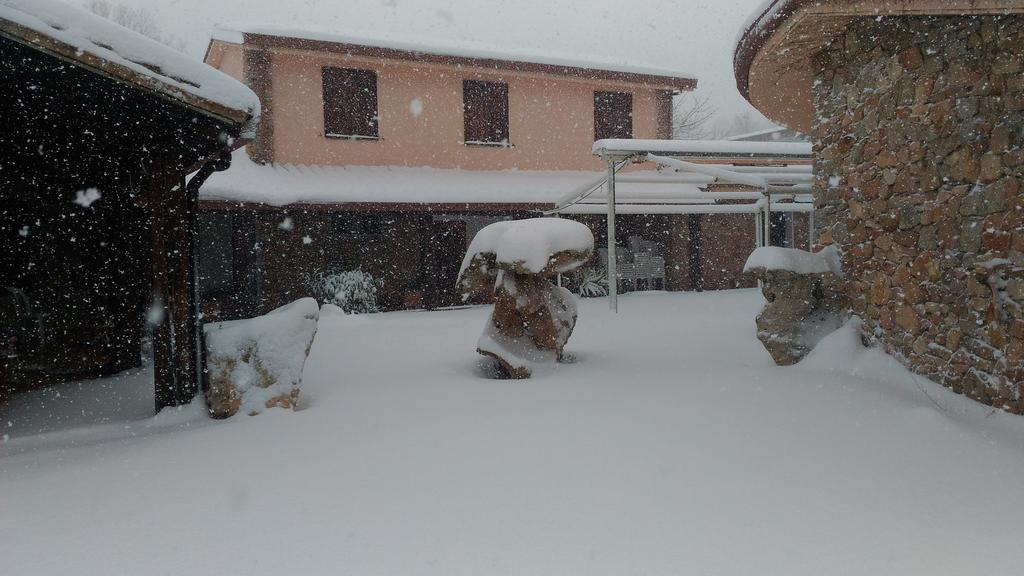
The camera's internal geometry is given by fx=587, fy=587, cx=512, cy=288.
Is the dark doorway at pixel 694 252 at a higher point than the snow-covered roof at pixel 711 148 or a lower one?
lower

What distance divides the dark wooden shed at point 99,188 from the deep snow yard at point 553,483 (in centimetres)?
141

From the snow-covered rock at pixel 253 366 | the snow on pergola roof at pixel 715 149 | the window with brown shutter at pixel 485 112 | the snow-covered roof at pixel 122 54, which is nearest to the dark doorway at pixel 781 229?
the window with brown shutter at pixel 485 112

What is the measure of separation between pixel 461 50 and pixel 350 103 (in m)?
2.51

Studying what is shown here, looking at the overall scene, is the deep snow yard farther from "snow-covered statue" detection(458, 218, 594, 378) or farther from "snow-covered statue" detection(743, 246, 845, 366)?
"snow-covered statue" detection(458, 218, 594, 378)

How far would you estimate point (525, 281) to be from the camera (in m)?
5.78

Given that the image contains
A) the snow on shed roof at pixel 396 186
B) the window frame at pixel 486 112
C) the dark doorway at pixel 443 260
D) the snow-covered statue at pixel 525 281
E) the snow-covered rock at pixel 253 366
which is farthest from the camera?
the window frame at pixel 486 112

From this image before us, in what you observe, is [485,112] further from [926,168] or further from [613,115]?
[926,168]

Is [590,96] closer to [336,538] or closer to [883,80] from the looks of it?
[883,80]

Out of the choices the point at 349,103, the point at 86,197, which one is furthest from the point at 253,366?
the point at 349,103

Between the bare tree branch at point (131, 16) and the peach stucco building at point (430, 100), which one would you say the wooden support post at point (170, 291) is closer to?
the peach stucco building at point (430, 100)

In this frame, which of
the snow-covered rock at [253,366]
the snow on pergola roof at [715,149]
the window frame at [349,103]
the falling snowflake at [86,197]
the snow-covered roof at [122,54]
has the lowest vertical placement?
the snow-covered rock at [253,366]

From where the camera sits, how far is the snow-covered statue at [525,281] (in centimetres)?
543

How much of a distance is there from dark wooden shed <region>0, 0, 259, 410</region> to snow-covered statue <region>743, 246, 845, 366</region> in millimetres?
4322

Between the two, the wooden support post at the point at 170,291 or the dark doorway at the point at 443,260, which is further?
the dark doorway at the point at 443,260
